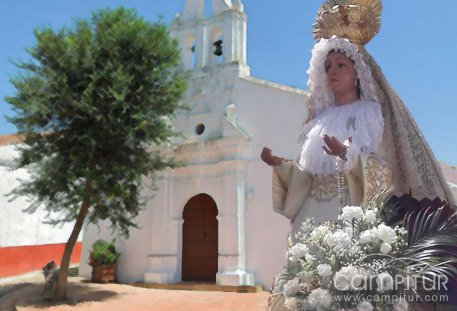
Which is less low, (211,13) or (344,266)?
(211,13)

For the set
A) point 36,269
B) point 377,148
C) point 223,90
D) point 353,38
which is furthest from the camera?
point 36,269

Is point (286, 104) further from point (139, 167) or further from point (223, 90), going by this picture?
point (139, 167)

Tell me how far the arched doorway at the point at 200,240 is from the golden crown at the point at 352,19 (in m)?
8.81

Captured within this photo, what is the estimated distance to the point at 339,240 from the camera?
2.23 metres

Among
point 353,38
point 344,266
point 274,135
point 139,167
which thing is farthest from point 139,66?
point 344,266

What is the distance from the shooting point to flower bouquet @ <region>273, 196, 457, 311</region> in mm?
2131

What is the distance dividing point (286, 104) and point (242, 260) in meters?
3.78

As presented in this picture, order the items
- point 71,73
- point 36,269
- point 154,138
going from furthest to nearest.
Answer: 1. point 36,269
2. point 154,138
3. point 71,73

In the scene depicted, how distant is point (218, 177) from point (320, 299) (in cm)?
976

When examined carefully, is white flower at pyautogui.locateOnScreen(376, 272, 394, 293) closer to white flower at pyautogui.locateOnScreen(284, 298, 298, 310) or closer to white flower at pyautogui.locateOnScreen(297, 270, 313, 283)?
white flower at pyautogui.locateOnScreen(297, 270, 313, 283)

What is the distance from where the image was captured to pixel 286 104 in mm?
11102

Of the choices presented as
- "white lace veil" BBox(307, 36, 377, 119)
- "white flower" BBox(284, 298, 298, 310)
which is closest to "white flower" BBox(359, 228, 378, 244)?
"white flower" BBox(284, 298, 298, 310)

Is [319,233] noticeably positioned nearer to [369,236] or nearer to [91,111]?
[369,236]

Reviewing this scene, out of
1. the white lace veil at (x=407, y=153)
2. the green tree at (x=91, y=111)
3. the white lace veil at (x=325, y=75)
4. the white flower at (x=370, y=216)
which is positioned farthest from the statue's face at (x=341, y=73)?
the green tree at (x=91, y=111)
